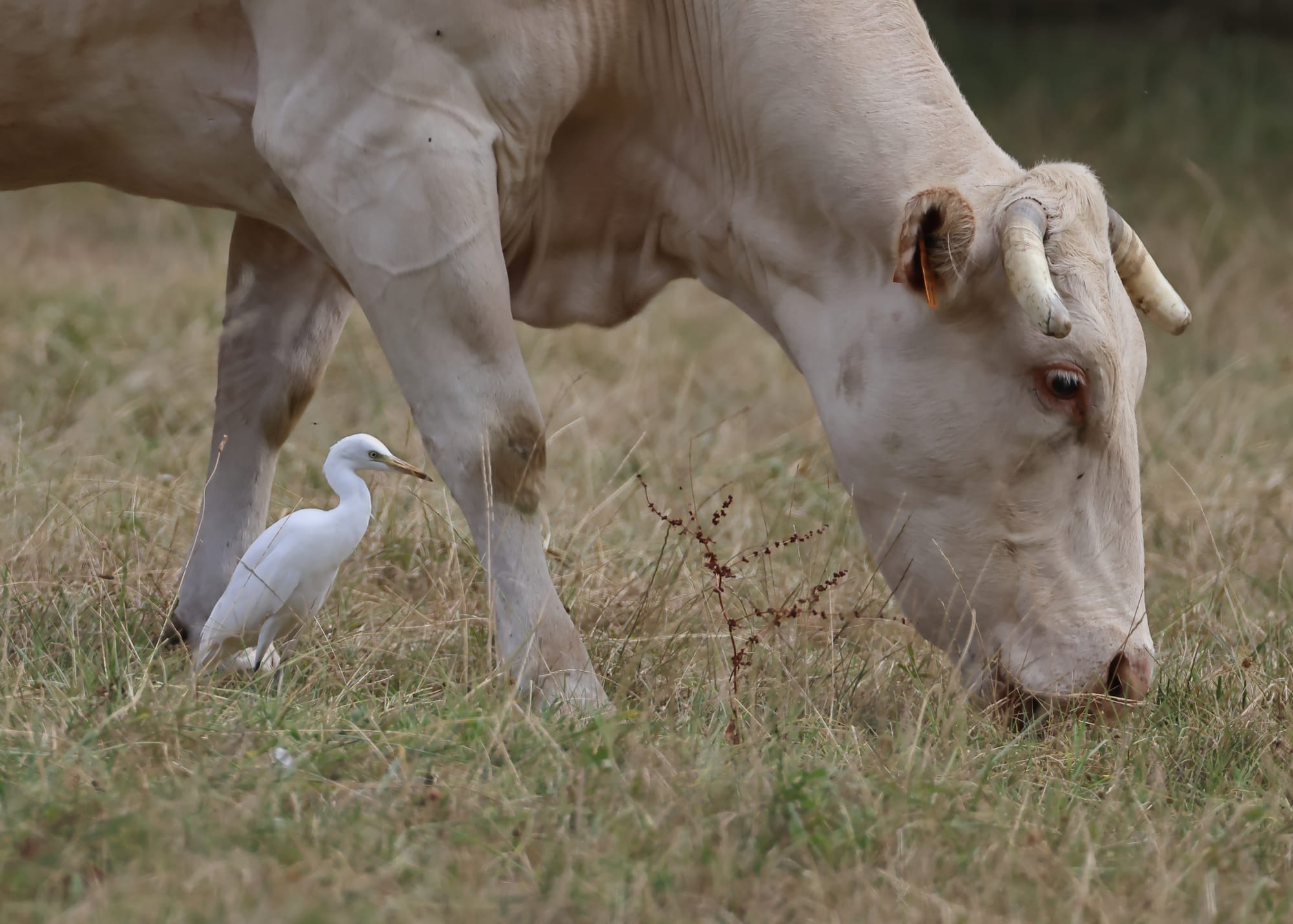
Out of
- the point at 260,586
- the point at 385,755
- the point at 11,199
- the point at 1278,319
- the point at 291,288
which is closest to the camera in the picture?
the point at 385,755

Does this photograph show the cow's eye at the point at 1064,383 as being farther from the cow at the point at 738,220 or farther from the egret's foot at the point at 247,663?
the egret's foot at the point at 247,663

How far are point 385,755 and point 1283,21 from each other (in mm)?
11619

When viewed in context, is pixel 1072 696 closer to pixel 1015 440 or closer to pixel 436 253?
pixel 1015 440

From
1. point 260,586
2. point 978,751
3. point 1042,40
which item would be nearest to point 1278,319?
point 1042,40

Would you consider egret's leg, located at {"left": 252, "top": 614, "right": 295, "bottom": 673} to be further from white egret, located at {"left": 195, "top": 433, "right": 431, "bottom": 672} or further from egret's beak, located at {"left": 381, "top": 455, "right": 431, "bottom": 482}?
egret's beak, located at {"left": 381, "top": 455, "right": 431, "bottom": 482}

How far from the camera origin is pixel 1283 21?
1237 cm

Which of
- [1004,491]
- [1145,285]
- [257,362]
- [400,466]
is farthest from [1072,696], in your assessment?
[257,362]

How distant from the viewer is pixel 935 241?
311cm

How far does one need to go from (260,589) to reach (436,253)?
2.63ft

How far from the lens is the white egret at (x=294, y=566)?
335 cm

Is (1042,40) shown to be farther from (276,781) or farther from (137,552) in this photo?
(276,781)

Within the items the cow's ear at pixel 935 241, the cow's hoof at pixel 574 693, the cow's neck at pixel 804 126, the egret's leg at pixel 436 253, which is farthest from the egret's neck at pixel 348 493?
the cow's ear at pixel 935 241

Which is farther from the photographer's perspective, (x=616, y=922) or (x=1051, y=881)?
(x=1051, y=881)

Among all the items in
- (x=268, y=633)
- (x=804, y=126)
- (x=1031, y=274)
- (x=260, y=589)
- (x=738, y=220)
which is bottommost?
(x=268, y=633)
